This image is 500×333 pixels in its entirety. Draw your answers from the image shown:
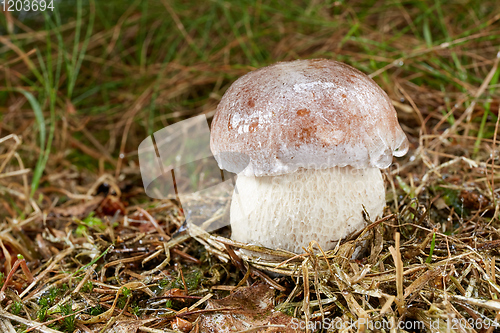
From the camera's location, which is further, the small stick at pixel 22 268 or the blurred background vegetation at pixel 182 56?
the blurred background vegetation at pixel 182 56

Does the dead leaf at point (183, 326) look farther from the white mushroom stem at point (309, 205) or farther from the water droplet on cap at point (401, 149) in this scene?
the water droplet on cap at point (401, 149)

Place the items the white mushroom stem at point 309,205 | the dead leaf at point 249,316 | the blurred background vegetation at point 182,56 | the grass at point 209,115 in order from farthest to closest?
the blurred background vegetation at point 182,56
the white mushroom stem at point 309,205
the grass at point 209,115
the dead leaf at point 249,316

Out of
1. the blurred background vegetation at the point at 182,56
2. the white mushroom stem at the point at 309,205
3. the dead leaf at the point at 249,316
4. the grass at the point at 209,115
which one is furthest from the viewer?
the blurred background vegetation at the point at 182,56

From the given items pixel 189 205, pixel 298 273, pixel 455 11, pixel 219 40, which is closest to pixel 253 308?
pixel 298 273

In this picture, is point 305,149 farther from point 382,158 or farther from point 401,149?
point 401,149

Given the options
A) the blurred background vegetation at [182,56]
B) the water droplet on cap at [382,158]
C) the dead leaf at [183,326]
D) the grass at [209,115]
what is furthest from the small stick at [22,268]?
the water droplet on cap at [382,158]

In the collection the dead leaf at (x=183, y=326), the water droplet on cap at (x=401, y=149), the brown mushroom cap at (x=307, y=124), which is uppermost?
the brown mushroom cap at (x=307, y=124)

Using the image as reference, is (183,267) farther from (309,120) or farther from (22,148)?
(22,148)

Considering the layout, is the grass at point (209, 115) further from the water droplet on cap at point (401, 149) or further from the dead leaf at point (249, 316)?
the water droplet on cap at point (401, 149)

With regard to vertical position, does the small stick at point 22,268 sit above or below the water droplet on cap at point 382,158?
below
